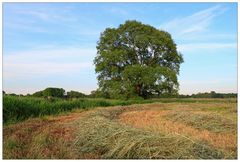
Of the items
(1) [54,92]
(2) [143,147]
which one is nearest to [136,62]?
(1) [54,92]

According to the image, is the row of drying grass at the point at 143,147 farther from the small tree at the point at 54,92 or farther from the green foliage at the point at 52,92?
the small tree at the point at 54,92

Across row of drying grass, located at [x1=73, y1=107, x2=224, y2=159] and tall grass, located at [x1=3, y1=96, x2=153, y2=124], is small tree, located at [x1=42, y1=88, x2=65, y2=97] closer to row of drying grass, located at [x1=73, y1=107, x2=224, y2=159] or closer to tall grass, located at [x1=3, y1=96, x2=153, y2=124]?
tall grass, located at [x1=3, y1=96, x2=153, y2=124]

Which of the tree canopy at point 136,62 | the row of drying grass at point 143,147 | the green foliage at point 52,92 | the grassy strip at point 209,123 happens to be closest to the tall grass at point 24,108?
the grassy strip at point 209,123

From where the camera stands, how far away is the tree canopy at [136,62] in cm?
3431

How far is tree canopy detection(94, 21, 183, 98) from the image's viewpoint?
3431 centimetres

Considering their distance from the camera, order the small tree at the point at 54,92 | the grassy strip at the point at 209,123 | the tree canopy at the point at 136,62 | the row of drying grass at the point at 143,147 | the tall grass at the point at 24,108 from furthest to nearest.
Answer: the tree canopy at the point at 136,62, the small tree at the point at 54,92, the tall grass at the point at 24,108, the grassy strip at the point at 209,123, the row of drying grass at the point at 143,147

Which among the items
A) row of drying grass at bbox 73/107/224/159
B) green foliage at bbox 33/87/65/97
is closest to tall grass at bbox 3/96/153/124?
row of drying grass at bbox 73/107/224/159

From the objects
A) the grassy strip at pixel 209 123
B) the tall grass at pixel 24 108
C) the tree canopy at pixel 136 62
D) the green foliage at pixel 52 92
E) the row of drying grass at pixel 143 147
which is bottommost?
the row of drying grass at pixel 143 147

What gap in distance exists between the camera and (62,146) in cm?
618

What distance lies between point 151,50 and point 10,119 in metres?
27.2

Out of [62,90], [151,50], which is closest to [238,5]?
[62,90]

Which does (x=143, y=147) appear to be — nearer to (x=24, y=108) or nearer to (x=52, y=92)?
(x=24, y=108)

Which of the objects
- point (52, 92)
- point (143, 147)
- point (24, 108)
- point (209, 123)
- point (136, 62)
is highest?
point (136, 62)

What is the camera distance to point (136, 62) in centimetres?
3612
